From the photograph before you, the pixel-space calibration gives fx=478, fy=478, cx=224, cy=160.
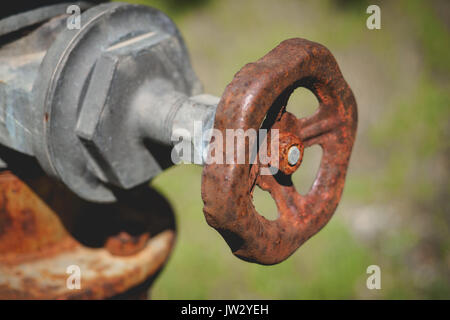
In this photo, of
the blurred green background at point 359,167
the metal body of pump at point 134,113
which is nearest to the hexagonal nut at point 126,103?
the metal body of pump at point 134,113

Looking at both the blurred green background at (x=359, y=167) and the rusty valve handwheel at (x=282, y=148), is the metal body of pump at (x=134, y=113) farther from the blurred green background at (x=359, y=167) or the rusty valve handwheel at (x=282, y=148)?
the blurred green background at (x=359, y=167)

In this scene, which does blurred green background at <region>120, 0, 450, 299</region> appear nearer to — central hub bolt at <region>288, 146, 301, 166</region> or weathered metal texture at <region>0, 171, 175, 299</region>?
weathered metal texture at <region>0, 171, 175, 299</region>

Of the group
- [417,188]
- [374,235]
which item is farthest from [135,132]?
[417,188]

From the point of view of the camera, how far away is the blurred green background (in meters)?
2.40

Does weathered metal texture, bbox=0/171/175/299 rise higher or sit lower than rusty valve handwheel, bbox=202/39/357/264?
lower

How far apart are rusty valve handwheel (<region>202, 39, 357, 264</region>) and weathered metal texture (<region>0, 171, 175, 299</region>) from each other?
41cm

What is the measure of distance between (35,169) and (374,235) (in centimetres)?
205

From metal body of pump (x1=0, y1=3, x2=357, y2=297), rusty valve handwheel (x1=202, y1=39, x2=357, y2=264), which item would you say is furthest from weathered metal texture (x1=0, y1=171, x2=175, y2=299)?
rusty valve handwheel (x1=202, y1=39, x2=357, y2=264)

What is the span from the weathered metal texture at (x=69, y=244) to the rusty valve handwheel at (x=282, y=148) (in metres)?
0.41

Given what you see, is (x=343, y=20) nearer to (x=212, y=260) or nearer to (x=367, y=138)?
(x=367, y=138)

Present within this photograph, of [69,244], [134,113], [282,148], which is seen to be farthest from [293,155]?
[69,244]

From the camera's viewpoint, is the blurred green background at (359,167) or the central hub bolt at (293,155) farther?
the blurred green background at (359,167)

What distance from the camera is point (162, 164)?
0.98 metres

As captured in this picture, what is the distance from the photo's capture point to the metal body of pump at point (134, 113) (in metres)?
0.78
